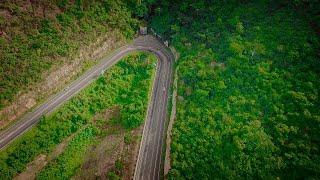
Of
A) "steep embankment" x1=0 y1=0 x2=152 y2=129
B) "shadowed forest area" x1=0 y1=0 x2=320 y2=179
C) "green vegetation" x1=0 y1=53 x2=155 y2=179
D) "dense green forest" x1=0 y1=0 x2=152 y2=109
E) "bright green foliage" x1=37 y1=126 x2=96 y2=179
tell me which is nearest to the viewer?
"shadowed forest area" x1=0 y1=0 x2=320 y2=179

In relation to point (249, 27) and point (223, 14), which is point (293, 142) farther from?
point (223, 14)

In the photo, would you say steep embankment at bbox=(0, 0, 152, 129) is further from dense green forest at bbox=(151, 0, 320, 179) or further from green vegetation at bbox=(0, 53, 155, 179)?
dense green forest at bbox=(151, 0, 320, 179)

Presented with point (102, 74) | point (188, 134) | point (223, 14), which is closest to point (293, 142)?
point (188, 134)

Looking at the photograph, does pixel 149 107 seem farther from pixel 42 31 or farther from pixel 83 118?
pixel 42 31

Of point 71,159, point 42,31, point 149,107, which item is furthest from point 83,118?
point 42,31

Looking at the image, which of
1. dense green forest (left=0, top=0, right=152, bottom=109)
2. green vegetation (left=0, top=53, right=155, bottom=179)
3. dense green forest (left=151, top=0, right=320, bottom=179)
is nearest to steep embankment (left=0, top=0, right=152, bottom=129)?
dense green forest (left=0, top=0, right=152, bottom=109)
